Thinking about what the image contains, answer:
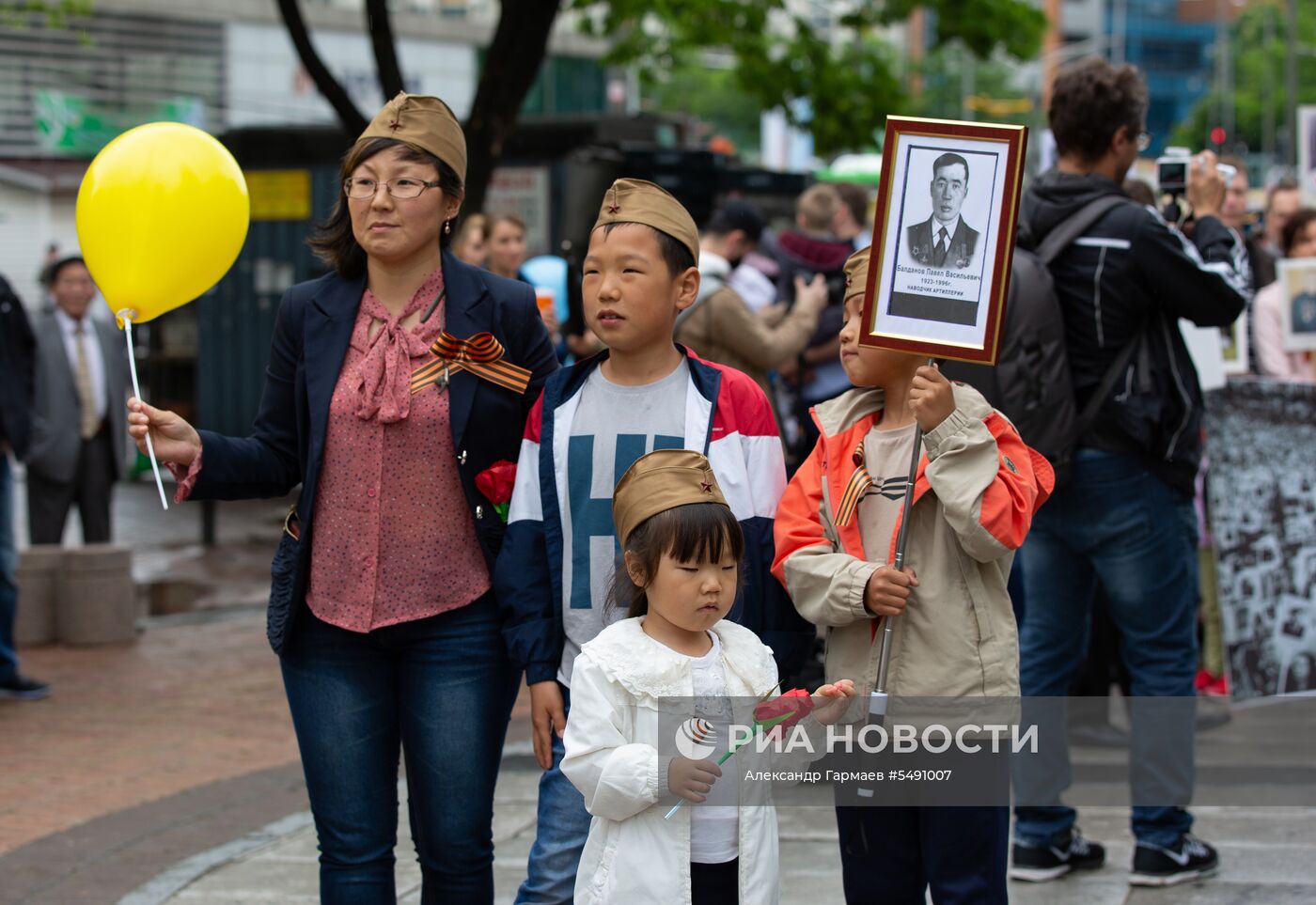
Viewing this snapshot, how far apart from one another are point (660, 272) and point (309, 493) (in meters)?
0.91

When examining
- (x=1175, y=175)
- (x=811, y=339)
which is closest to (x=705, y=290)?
(x=811, y=339)

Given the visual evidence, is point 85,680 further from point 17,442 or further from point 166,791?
point 166,791

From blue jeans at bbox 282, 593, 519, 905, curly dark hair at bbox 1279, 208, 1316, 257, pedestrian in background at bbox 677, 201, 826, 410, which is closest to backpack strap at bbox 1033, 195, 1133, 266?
pedestrian in background at bbox 677, 201, 826, 410

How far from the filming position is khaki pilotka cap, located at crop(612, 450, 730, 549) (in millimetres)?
3275

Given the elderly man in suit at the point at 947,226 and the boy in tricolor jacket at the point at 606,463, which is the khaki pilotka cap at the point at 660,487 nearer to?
the boy in tricolor jacket at the point at 606,463

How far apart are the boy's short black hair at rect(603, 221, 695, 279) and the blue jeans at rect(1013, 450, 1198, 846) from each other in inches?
68.7

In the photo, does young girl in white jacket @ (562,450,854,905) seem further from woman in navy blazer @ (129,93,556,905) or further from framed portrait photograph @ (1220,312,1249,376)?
framed portrait photograph @ (1220,312,1249,376)

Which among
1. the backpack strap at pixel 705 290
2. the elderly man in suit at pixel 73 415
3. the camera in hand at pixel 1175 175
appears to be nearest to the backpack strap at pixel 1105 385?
the camera in hand at pixel 1175 175

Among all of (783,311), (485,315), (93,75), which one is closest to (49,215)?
(93,75)

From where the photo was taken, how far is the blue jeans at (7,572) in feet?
26.0

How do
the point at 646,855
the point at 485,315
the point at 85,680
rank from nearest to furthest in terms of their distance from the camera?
1. the point at 646,855
2. the point at 485,315
3. the point at 85,680

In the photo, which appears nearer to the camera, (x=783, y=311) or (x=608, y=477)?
(x=608, y=477)

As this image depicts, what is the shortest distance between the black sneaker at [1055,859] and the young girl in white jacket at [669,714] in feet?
6.47

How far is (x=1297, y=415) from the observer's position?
6641 millimetres
